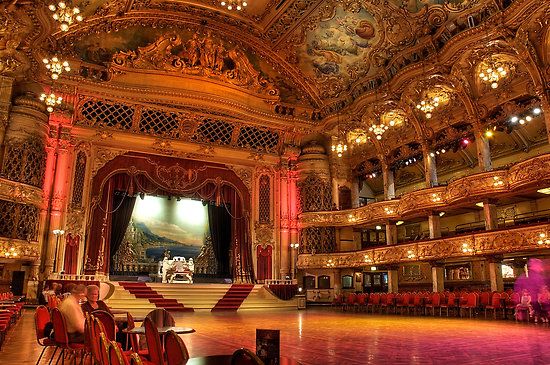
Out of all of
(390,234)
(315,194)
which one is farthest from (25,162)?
(390,234)

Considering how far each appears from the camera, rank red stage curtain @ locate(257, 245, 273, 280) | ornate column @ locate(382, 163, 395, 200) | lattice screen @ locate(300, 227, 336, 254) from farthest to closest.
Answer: lattice screen @ locate(300, 227, 336, 254), ornate column @ locate(382, 163, 395, 200), red stage curtain @ locate(257, 245, 273, 280)

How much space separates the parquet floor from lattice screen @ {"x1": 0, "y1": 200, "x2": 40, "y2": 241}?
6340 millimetres

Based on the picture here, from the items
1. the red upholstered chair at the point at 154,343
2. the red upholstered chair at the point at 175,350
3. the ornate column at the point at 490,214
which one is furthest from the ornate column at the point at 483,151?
the red upholstered chair at the point at 175,350

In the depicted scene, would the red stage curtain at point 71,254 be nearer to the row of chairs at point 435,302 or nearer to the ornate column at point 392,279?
the row of chairs at point 435,302

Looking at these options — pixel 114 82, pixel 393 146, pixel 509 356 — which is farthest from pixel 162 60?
pixel 509 356

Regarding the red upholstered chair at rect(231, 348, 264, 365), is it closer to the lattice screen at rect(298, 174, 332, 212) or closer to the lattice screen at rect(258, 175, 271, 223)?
the lattice screen at rect(258, 175, 271, 223)

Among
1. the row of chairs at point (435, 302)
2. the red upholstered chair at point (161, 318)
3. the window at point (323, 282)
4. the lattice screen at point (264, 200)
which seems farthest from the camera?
the window at point (323, 282)

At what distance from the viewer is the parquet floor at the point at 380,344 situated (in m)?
6.68

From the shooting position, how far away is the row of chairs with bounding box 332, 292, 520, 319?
46.4 ft

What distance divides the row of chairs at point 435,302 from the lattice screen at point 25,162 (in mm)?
14070

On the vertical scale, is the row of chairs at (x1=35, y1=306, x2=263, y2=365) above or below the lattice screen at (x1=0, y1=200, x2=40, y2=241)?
below

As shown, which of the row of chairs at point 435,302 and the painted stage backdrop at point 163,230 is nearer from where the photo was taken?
the row of chairs at point 435,302

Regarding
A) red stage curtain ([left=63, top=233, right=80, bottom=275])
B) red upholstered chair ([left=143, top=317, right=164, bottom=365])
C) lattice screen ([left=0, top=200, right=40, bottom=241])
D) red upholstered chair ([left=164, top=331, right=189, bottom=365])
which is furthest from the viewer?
red stage curtain ([left=63, top=233, right=80, bottom=275])

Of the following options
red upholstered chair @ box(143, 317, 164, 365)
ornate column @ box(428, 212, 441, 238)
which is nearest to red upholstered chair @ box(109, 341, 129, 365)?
red upholstered chair @ box(143, 317, 164, 365)
